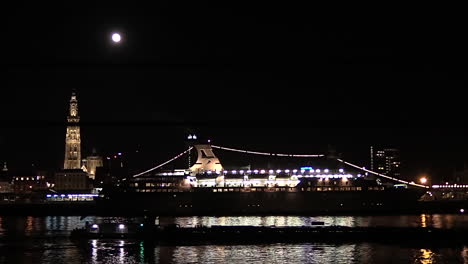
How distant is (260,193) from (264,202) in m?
0.81

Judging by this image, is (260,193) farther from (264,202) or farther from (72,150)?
(72,150)

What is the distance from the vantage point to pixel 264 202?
159ft

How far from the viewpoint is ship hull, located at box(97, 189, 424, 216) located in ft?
158

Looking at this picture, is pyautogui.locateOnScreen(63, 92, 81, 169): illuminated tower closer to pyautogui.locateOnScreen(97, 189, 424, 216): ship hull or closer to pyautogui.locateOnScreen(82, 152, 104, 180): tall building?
pyautogui.locateOnScreen(82, 152, 104, 180): tall building

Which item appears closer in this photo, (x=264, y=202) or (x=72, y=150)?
(x=264, y=202)

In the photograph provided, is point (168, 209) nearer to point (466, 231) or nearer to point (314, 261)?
point (466, 231)

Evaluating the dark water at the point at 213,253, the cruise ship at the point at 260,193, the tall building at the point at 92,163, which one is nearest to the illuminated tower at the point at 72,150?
the tall building at the point at 92,163

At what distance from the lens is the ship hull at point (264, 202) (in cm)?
4816

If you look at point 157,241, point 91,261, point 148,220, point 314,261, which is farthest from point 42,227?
point 314,261

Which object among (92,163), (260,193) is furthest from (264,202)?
(92,163)

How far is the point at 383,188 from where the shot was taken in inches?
1977

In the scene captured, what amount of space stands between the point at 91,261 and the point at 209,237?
6.65 m

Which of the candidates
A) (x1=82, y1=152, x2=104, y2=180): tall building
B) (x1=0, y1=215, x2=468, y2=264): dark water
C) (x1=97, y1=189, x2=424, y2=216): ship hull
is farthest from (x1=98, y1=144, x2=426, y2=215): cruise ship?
(x1=82, y1=152, x2=104, y2=180): tall building

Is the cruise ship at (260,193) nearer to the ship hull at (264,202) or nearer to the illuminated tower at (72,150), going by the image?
the ship hull at (264,202)
